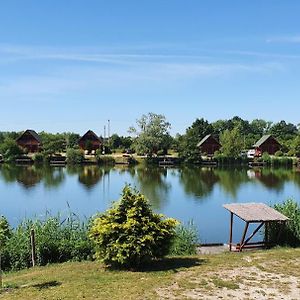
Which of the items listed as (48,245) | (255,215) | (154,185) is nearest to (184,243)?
(255,215)

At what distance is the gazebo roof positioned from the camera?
47.0ft

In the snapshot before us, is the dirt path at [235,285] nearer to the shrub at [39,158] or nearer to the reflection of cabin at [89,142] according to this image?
the shrub at [39,158]

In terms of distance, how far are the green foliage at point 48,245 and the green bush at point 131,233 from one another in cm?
312

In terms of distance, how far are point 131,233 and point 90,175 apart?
45.6m

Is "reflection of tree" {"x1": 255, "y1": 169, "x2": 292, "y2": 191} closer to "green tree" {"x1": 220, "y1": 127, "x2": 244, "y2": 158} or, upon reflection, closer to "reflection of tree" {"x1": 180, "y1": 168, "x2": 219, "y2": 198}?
"reflection of tree" {"x1": 180, "y1": 168, "x2": 219, "y2": 198}

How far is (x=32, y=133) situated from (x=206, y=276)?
258ft

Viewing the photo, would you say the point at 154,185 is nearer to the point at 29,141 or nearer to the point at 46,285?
the point at 46,285

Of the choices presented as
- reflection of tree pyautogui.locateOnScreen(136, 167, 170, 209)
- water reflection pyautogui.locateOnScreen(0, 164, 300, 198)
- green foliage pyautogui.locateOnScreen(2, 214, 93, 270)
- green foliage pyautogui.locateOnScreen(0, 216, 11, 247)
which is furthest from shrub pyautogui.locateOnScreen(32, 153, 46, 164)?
green foliage pyautogui.locateOnScreen(2, 214, 93, 270)

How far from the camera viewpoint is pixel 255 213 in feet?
48.3

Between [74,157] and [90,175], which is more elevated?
[74,157]

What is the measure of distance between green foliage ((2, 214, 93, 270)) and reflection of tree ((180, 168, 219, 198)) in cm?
2241

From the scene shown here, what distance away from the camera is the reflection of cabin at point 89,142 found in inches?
3290

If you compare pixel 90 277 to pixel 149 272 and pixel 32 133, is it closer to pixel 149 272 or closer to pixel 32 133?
pixel 149 272

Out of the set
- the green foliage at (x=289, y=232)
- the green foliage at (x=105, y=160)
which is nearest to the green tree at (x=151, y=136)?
the green foliage at (x=105, y=160)
